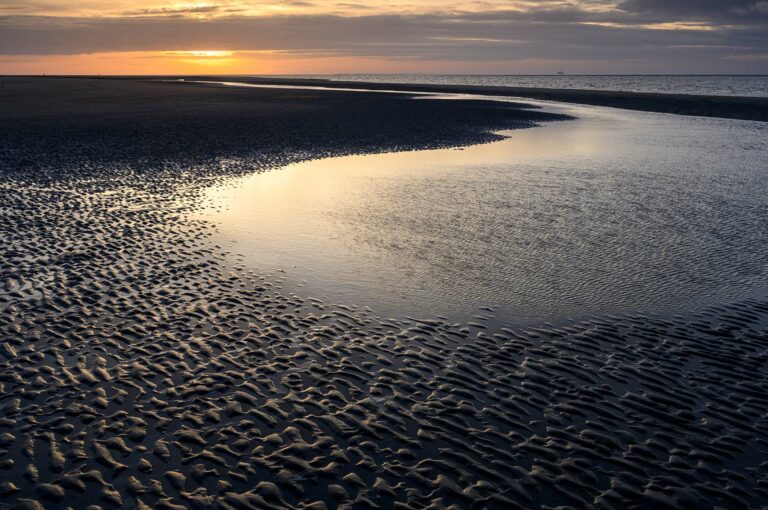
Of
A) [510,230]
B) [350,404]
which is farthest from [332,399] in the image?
[510,230]

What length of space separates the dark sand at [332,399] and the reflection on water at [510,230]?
178 centimetres

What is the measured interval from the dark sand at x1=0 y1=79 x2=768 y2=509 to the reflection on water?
178 cm

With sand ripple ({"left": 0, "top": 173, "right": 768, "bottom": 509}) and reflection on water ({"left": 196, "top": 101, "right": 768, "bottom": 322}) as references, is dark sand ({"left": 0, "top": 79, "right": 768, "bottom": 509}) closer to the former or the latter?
sand ripple ({"left": 0, "top": 173, "right": 768, "bottom": 509})

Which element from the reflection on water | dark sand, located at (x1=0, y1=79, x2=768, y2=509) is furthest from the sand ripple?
the reflection on water

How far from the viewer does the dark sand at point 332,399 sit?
10.7 m

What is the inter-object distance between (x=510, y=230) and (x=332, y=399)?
1604cm

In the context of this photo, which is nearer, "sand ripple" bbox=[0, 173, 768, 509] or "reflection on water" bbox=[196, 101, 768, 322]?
"sand ripple" bbox=[0, 173, 768, 509]

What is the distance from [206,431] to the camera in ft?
39.9

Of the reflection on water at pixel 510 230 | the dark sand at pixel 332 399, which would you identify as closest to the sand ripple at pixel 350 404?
the dark sand at pixel 332 399

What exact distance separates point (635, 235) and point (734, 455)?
51.9 feet

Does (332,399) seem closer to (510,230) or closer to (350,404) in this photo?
(350,404)

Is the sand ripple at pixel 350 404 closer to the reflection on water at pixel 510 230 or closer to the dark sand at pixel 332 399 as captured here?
the dark sand at pixel 332 399

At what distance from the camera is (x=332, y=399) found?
13508 millimetres

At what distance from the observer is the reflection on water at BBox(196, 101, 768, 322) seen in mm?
19688
